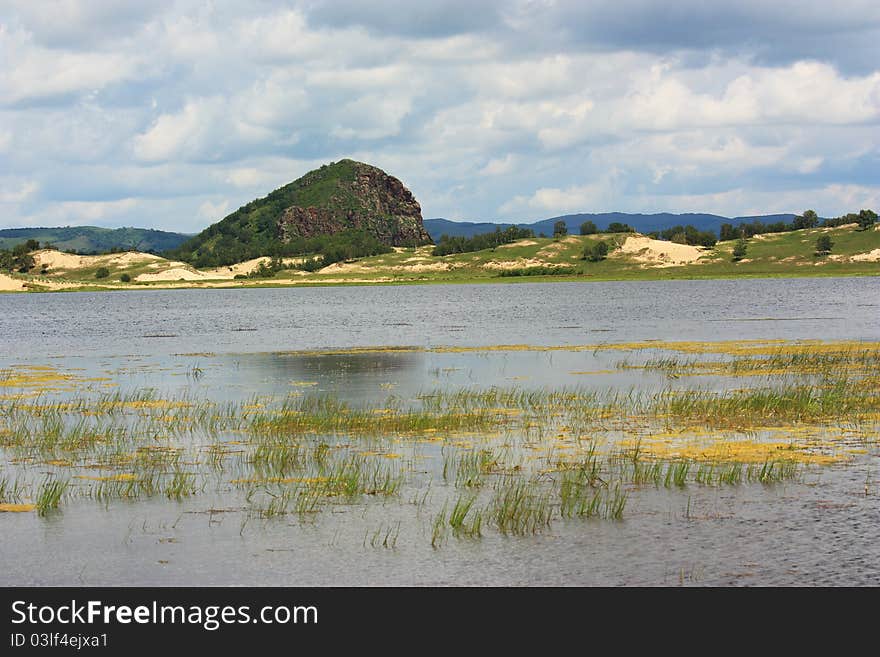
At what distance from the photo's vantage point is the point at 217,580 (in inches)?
690

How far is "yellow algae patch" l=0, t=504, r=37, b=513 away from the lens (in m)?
22.3

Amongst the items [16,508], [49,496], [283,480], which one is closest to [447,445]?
[283,480]

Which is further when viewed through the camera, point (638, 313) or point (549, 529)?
point (638, 313)

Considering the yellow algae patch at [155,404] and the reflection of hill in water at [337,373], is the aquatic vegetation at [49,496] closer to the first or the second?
the yellow algae patch at [155,404]

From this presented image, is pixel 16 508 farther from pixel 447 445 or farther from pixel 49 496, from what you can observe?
pixel 447 445

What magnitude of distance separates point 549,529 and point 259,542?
592 centimetres

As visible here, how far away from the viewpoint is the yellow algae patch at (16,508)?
22252mm

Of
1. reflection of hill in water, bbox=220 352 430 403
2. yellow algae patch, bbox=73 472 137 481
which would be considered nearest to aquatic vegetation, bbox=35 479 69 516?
yellow algae patch, bbox=73 472 137 481

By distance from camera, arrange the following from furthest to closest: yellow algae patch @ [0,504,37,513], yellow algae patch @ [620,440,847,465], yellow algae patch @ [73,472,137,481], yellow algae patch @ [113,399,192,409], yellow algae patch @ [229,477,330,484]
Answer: yellow algae patch @ [113,399,192,409], yellow algae patch @ [620,440,847,465], yellow algae patch @ [73,472,137,481], yellow algae patch @ [229,477,330,484], yellow algae patch @ [0,504,37,513]

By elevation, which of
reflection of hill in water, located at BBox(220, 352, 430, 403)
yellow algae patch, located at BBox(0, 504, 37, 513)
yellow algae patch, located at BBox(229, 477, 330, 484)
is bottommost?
yellow algae patch, located at BBox(229, 477, 330, 484)

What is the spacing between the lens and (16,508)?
2250 cm

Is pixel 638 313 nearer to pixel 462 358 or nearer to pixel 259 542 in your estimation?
pixel 462 358

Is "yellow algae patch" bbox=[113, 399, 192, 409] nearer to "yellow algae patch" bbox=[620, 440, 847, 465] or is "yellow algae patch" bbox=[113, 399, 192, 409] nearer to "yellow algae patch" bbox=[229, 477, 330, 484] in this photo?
"yellow algae patch" bbox=[229, 477, 330, 484]
